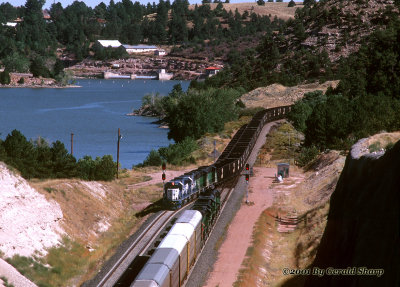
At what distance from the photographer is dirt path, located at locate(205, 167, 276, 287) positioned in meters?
36.8

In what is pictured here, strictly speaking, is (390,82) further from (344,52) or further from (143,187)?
(344,52)

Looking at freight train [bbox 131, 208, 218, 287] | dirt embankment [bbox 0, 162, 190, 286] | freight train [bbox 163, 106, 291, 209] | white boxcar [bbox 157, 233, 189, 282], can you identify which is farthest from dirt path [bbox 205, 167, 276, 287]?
dirt embankment [bbox 0, 162, 190, 286]

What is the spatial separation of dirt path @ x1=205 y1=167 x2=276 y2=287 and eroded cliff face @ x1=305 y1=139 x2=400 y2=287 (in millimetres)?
5861

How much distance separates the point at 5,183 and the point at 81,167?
76.7 ft

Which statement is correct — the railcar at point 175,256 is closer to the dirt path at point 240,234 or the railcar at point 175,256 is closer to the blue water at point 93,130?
the dirt path at point 240,234

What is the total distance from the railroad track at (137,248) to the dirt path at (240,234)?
5656 mm

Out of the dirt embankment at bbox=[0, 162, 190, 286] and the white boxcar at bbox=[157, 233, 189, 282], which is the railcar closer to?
the white boxcar at bbox=[157, 233, 189, 282]

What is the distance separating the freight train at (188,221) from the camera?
28.8 meters

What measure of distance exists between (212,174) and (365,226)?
3529 cm

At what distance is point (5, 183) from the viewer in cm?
4397

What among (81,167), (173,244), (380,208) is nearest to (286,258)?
(173,244)

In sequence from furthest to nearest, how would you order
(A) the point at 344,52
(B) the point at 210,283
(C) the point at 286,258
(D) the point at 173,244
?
(A) the point at 344,52 → (C) the point at 286,258 → (B) the point at 210,283 → (D) the point at 173,244

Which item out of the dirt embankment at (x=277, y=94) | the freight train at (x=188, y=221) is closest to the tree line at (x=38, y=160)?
the freight train at (x=188, y=221)

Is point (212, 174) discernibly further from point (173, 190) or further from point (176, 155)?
point (176, 155)
